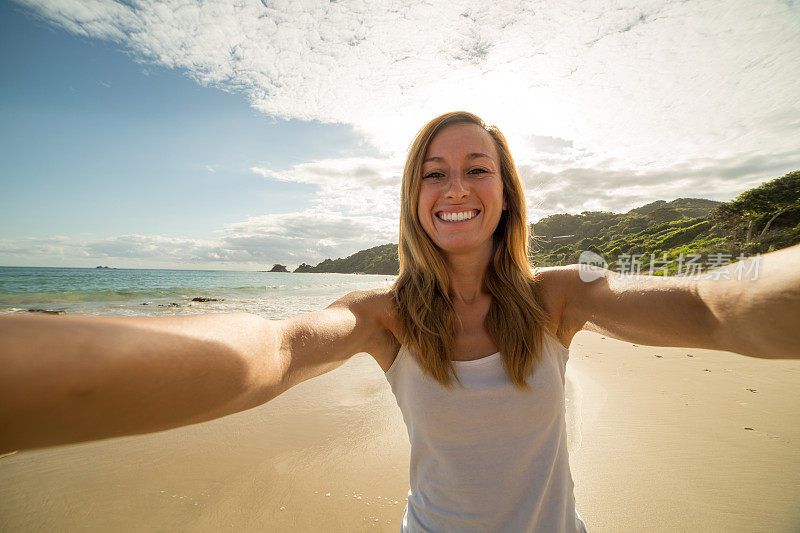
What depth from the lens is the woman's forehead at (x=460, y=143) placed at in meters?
1.95

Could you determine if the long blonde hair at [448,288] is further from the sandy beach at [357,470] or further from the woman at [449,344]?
the sandy beach at [357,470]

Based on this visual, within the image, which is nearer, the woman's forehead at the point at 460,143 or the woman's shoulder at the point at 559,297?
the woman's shoulder at the point at 559,297

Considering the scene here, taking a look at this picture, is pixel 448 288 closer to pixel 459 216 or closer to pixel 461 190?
pixel 459 216

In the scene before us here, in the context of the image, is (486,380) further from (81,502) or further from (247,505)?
(81,502)

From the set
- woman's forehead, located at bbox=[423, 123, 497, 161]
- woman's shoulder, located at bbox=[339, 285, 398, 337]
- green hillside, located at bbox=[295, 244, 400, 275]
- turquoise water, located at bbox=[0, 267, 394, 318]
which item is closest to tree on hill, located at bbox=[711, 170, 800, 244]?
turquoise water, located at bbox=[0, 267, 394, 318]

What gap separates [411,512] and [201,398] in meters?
1.30

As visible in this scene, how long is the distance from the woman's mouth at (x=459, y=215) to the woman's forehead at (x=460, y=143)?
0.34 meters

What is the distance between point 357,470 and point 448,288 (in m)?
2.33

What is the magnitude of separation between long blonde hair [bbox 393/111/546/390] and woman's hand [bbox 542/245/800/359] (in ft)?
0.82

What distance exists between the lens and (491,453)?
140 centimetres

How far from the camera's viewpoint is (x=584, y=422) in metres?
4.17

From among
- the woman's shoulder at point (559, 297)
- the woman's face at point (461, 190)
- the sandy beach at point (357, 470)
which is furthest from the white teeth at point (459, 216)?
the sandy beach at point (357, 470)

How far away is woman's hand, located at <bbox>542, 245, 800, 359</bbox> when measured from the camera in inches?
33.5

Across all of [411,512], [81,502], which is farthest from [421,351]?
[81,502]
